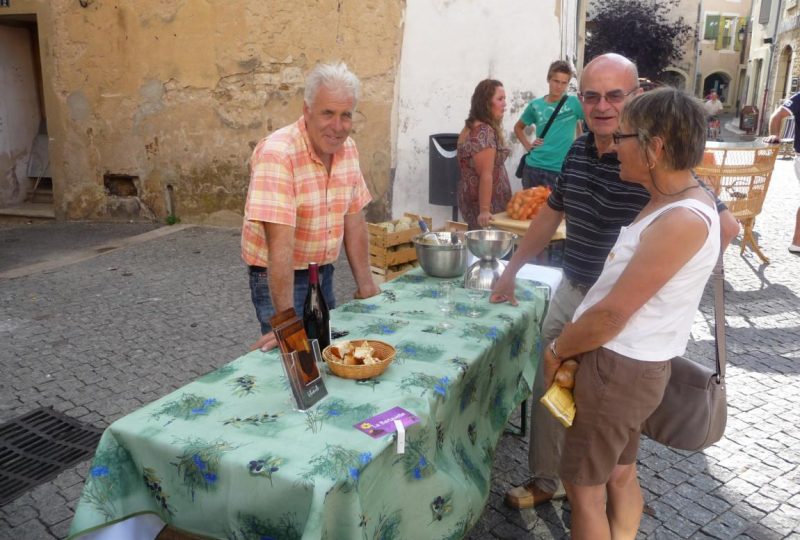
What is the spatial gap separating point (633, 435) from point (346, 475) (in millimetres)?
1056

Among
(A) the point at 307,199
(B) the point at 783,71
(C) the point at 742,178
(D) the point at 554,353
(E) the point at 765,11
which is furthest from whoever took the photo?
(E) the point at 765,11

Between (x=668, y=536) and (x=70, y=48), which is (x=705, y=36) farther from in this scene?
(x=668, y=536)

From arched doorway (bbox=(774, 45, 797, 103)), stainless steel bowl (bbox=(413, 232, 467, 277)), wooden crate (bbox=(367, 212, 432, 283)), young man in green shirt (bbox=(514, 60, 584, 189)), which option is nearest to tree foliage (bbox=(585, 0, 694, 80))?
arched doorway (bbox=(774, 45, 797, 103))

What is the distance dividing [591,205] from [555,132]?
3.55 metres

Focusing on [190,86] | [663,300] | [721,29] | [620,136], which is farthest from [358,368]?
[721,29]

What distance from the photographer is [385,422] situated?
1810 mm

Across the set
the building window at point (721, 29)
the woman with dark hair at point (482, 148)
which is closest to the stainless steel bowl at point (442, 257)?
the woman with dark hair at point (482, 148)

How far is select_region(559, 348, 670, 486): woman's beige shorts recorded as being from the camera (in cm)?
197

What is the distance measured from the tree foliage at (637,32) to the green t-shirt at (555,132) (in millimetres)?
24851

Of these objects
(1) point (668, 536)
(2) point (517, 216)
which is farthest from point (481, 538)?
(2) point (517, 216)

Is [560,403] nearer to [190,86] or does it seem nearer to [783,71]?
[190,86]

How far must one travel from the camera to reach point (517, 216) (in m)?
5.27

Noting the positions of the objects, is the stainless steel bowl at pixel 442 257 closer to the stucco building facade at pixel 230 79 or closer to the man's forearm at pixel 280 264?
the man's forearm at pixel 280 264

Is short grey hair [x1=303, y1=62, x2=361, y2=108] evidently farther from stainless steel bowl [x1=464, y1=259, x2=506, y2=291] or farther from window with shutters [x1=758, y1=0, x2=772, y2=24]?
window with shutters [x1=758, y1=0, x2=772, y2=24]
